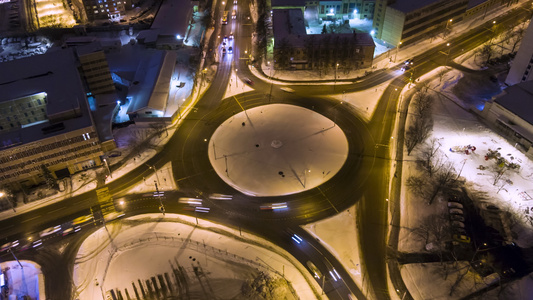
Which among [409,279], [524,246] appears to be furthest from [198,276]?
[524,246]

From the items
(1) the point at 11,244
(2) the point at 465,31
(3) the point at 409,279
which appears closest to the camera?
(3) the point at 409,279

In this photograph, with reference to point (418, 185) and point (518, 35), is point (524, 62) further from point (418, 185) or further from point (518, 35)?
point (418, 185)

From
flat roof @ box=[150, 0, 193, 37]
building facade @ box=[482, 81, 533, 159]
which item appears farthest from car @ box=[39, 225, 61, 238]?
building facade @ box=[482, 81, 533, 159]

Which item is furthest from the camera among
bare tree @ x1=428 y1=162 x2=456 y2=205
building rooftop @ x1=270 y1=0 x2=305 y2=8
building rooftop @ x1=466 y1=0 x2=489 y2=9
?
building rooftop @ x1=270 y1=0 x2=305 y2=8

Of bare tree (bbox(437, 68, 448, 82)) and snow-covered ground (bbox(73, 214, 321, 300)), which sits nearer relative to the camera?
snow-covered ground (bbox(73, 214, 321, 300))

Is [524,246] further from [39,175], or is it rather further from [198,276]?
[39,175]

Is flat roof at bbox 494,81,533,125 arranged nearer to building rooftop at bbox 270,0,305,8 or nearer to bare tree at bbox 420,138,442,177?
bare tree at bbox 420,138,442,177
